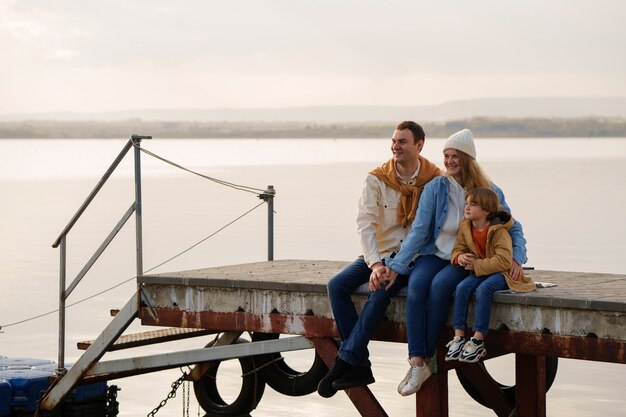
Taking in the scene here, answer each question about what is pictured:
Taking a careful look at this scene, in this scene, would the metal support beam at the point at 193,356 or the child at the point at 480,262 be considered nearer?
the child at the point at 480,262

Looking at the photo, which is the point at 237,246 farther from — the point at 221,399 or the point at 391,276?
the point at 391,276

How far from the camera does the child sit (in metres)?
8.77

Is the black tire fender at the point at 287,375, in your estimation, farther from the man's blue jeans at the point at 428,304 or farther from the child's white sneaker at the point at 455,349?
the child's white sneaker at the point at 455,349

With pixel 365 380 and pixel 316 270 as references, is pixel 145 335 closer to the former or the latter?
pixel 316 270

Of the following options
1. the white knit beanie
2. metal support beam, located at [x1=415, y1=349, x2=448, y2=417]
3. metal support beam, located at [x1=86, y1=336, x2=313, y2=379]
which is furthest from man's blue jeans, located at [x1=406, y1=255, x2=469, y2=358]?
metal support beam, located at [x1=86, y1=336, x2=313, y2=379]

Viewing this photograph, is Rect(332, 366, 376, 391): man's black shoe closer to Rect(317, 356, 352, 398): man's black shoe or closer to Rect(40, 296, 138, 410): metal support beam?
Rect(317, 356, 352, 398): man's black shoe

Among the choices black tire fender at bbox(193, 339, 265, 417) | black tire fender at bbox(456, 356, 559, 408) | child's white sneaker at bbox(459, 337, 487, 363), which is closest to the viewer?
child's white sneaker at bbox(459, 337, 487, 363)

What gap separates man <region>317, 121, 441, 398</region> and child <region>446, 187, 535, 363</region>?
507 millimetres

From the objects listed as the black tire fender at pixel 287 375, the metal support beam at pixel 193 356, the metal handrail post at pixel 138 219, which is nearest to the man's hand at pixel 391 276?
the metal support beam at pixel 193 356

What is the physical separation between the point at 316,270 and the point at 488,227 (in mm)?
2504

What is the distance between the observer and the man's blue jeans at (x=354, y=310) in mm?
9203

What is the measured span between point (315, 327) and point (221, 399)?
13.2 ft

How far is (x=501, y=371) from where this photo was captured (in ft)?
56.3

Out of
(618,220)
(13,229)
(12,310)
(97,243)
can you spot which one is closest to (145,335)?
(12,310)
